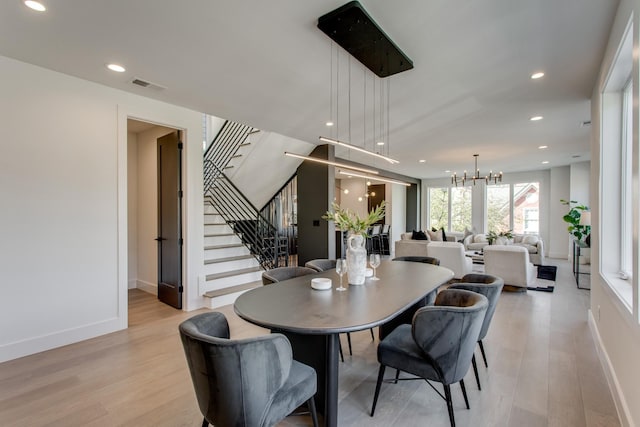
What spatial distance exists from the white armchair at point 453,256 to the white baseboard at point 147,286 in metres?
4.95

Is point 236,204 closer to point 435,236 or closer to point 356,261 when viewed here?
point 356,261

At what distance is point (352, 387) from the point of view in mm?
2436

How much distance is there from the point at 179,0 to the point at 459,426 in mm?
3299

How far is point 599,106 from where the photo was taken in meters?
2.96

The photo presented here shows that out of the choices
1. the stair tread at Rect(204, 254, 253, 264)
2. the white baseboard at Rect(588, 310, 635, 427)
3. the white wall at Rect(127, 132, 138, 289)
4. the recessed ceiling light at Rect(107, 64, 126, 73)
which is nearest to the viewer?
the white baseboard at Rect(588, 310, 635, 427)

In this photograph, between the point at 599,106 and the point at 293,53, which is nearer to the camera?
the point at 293,53

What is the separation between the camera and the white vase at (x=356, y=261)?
8.26 ft

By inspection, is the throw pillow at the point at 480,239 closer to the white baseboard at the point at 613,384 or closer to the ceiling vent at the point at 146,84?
the white baseboard at the point at 613,384

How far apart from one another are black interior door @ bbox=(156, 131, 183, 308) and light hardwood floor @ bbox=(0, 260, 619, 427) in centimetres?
95

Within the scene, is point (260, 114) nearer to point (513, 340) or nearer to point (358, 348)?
point (358, 348)

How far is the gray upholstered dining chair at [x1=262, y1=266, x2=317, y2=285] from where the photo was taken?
9.31 feet

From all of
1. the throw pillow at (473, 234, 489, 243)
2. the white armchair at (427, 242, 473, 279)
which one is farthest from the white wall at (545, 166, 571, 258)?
the white armchair at (427, 242, 473, 279)

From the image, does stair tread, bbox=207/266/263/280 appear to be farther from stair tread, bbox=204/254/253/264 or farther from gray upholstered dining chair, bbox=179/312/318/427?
gray upholstered dining chair, bbox=179/312/318/427

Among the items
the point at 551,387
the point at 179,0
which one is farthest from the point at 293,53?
the point at 551,387
